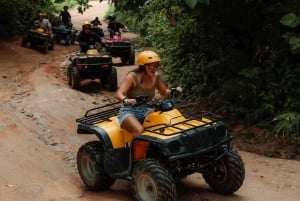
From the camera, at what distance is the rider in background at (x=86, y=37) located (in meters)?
15.0

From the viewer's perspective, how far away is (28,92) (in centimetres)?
1271

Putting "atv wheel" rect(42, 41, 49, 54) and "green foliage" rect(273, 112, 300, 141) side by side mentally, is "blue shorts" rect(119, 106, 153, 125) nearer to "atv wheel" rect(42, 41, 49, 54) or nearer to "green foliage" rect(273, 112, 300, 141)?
"green foliage" rect(273, 112, 300, 141)

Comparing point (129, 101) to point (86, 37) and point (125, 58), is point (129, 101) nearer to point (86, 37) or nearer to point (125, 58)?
point (86, 37)

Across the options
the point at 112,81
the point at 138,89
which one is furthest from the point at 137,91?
the point at 112,81

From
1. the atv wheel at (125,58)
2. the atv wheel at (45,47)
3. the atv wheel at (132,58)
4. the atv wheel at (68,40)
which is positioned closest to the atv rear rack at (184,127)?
the atv wheel at (132,58)

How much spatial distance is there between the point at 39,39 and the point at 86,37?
646 cm

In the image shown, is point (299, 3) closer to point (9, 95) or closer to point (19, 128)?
point (19, 128)

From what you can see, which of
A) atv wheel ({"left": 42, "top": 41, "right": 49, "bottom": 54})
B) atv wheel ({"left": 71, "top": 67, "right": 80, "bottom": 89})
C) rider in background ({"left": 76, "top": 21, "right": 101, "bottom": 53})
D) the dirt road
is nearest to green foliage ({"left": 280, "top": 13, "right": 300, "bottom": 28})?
the dirt road

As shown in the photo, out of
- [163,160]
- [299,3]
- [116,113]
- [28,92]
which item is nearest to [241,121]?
[299,3]

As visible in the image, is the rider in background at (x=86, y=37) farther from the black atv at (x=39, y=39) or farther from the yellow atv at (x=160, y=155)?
the yellow atv at (x=160, y=155)

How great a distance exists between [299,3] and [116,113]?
3.92 m

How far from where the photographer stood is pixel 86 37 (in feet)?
49.6

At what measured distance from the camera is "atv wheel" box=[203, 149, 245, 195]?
6.00 metres

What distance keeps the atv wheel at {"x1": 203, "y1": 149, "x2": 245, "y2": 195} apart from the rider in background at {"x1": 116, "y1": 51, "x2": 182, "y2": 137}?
103cm
